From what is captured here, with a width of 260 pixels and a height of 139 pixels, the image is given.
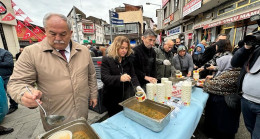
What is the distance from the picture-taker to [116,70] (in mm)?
1849

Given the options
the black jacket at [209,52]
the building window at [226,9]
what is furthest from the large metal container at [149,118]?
the building window at [226,9]

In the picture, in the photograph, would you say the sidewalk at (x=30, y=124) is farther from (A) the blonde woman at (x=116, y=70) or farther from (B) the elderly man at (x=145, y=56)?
(B) the elderly man at (x=145, y=56)

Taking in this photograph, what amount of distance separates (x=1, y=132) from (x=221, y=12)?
11.2 meters

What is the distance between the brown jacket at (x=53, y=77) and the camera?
1095mm

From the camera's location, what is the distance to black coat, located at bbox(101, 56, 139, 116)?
1760mm

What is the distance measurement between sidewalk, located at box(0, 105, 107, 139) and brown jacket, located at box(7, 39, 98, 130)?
1.59m

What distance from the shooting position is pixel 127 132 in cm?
115

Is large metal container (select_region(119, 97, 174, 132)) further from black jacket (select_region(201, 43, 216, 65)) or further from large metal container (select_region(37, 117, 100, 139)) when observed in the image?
black jacket (select_region(201, 43, 216, 65))

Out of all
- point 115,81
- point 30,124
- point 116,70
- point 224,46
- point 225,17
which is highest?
point 225,17

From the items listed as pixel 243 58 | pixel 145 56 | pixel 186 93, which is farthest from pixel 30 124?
pixel 243 58

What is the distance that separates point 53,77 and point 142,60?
66.5 inches

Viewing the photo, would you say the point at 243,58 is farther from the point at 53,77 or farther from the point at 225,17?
the point at 225,17

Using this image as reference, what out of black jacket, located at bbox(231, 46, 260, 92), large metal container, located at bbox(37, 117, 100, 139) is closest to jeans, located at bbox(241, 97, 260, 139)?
black jacket, located at bbox(231, 46, 260, 92)

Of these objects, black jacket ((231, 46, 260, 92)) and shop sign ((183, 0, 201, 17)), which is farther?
shop sign ((183, 0, 201, 17))
